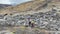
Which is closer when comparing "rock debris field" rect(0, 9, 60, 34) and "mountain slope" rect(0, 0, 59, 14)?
"rock debris field" rect(0, 9, 60, 34)

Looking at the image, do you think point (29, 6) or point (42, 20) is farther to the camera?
point (29, 6)

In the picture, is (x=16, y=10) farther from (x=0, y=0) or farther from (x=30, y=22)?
(x=30, y=22)

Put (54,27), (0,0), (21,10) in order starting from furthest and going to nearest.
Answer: (0,0), (21,10), (54,27)

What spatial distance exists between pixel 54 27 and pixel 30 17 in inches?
42.5

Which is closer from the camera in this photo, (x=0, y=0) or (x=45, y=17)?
(x=45, y=17)

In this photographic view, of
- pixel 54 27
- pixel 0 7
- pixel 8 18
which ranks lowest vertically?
pixel 54 27

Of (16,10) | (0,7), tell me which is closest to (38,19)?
(16,10)

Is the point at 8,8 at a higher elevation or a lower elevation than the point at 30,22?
higher

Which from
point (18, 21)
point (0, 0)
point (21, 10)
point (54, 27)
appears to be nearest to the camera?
point (54, 27)

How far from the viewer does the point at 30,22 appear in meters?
5.69

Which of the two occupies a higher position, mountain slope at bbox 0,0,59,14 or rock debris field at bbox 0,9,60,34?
mountain slope at bbox 0,0,59,14

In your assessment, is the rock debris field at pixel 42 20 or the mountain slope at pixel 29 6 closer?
the rock debris field at pixel 42 20

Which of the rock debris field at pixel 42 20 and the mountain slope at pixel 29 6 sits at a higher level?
the mountain slope at pixel 29 6

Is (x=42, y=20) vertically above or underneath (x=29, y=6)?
underneath
